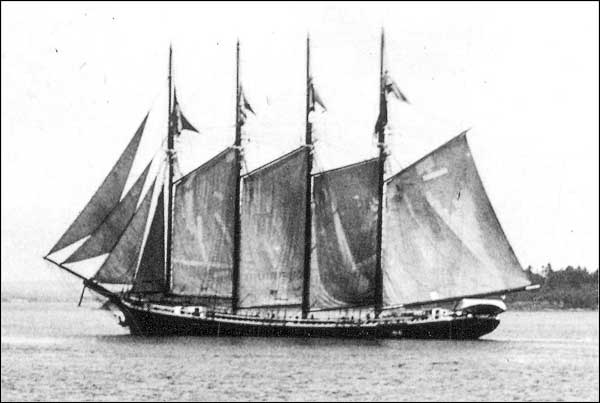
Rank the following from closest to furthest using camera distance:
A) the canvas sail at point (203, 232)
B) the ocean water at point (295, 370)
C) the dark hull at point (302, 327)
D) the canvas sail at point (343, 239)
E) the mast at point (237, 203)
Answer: the ocean water at point (295, 370) < the canvas sail at point (343, 239) < the canvas sail at point (203, 232) < the mast at point (237, 203) < the dark hull at point (302, 327)

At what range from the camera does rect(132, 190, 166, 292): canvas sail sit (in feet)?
192

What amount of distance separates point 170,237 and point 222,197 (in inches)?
133

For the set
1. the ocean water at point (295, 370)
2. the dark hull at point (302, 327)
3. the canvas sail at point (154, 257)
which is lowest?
the ocean water at point (295, 370)

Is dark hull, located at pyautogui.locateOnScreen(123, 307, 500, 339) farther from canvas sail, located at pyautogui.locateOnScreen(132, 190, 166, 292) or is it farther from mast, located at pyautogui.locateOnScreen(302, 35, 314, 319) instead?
canvas sail, located at pyautogui.locateOnScreen(132, 190, 166, 292)

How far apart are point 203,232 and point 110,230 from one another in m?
5.32

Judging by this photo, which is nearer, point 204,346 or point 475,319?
point 204,346

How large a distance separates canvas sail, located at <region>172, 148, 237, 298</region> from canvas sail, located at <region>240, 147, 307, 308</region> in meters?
1.11

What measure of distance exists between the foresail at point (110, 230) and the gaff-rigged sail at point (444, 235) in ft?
42.0

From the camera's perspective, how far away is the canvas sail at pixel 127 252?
57.1 metres

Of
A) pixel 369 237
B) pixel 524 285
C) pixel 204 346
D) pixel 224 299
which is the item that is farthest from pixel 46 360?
pixel 524 285

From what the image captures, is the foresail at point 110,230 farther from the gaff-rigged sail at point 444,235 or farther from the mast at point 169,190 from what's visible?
the gaff-rigged sail at point 444,235

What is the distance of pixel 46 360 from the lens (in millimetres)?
51188

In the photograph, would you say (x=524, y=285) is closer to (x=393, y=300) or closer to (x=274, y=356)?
(x=393, y=300)

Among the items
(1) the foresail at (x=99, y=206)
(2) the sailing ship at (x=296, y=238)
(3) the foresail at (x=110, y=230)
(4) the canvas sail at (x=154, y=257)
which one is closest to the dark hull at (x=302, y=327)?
(2) the sailing ship at (x=296, y=238)
